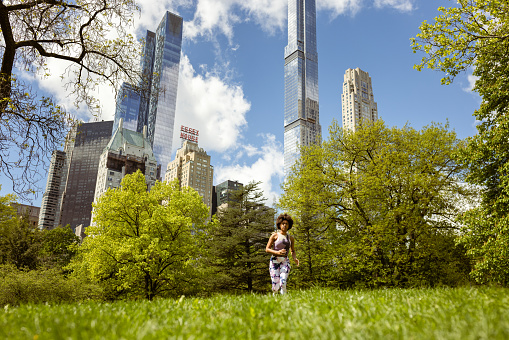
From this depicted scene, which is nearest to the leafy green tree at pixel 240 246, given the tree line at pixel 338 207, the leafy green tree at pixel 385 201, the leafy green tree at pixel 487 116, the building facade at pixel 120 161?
the tree line at pixel 338 207

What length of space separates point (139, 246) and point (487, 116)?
85.7 ft

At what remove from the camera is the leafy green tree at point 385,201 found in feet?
78.0

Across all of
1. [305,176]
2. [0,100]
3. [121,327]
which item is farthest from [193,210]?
[121,327]

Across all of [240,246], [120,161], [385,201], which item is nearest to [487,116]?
[385,201]

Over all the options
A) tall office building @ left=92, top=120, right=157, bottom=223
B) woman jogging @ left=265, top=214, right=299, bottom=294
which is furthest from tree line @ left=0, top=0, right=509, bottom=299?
tall office building @ left=92, top=120, right=157, bottom=223

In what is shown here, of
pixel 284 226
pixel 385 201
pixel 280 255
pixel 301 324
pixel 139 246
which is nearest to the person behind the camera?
pixel 301 324

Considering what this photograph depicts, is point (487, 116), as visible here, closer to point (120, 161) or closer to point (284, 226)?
point (284, 226)

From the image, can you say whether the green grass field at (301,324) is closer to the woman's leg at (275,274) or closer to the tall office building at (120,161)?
the woman's leg at (275,274)

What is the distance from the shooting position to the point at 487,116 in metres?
18.4

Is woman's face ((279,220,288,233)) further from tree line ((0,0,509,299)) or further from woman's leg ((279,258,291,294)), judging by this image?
tree line ((0,0,509,299))

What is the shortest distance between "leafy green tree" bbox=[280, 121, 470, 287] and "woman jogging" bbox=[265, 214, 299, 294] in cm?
1612

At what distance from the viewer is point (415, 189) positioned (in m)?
24.3

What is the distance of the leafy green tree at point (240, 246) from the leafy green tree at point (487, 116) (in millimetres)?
21423

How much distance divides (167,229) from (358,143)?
18.5 metres
